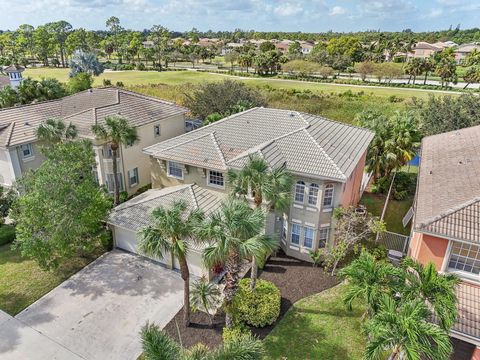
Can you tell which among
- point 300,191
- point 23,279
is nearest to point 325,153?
point 300,191

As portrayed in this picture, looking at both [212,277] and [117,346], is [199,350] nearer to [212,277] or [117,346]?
[117,346]

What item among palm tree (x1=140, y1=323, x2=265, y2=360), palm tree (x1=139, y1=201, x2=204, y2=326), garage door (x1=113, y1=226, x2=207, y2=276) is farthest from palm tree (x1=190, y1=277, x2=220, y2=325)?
palm tree (x1=140, y1=323, x2=265, y2=360)

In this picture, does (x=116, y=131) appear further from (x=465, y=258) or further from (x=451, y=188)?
(x=465, y=258)

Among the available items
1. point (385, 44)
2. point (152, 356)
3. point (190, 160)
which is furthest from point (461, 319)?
point (385, 44)

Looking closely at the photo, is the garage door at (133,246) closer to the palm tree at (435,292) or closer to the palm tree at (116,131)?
the palm tree at (116,131)

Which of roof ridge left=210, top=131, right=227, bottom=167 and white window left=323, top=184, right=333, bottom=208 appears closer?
white window left=323, top=184, right=333, bottom=208

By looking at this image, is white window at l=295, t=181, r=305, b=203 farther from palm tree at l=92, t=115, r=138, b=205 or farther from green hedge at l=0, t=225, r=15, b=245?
green hedge at l=0, t=225, r=15, b=245
